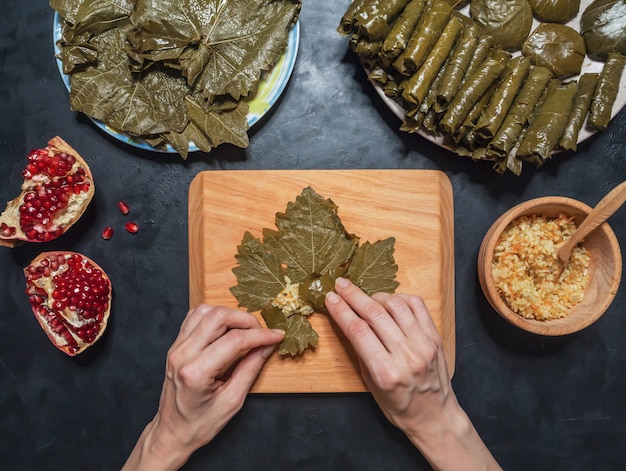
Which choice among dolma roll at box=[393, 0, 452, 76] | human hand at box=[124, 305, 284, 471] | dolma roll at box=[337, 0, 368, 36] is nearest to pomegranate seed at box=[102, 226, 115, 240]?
human hand at box=[124, 305, 284, 471]

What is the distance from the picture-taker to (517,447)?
242 cm

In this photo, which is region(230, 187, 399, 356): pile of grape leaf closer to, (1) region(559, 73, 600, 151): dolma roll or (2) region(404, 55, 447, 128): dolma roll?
(2) region(404, 55, 447, 128): dolma roll

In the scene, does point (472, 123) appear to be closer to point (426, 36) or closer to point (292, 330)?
point (426, 36)

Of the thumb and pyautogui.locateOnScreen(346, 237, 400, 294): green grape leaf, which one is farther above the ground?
pyautogui.locateOnScreen(346, 237, 400, 294): green grape leaf

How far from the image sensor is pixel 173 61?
7.01 ft

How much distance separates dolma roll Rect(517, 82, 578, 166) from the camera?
6.97 feet

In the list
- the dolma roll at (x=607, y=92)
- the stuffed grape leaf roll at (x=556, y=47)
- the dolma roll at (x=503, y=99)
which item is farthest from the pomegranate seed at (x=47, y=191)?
the dolma roll at (x=607, y=92)

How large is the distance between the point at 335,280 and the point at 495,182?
2.80ft

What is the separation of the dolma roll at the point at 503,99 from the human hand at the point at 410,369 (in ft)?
2.35

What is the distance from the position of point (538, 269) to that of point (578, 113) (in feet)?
2.03

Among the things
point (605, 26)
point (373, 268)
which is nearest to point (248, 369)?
point (373, 268)

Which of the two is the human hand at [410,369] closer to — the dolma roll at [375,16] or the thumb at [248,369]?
the thumb at [248,369]

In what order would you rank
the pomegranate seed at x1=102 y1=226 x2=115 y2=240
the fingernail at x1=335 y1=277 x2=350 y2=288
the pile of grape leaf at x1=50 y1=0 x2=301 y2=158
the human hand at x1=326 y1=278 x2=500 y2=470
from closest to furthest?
the human hand at x1=326 y1=278 x2=500 y2=470, the fingernail at x1=335 y1=277 x2=350 y2=288, the pile of grape leaf at x1=50 y1=0 x2=301 y2=158, the pomegranate seed at x1=102 y1=226 x2=115 y2=240

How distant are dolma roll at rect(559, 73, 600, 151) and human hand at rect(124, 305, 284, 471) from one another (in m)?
1.32
